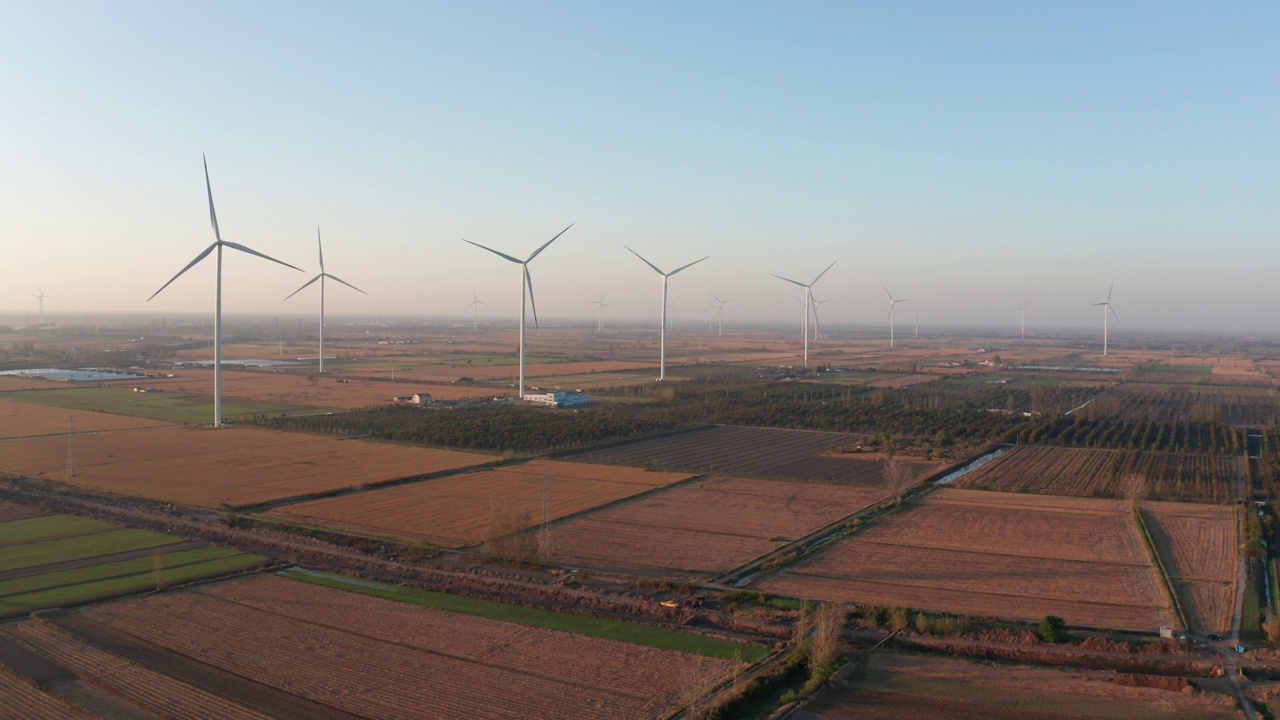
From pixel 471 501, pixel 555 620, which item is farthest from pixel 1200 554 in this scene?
pixel 471 501

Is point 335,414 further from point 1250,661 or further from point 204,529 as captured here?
point 1250,661

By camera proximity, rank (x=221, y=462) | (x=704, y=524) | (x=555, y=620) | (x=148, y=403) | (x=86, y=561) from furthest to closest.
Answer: (x=148, y=403)
(x=221, y=462)
(x=704, y=524)
(x=86, y=561)
(x=555, y=620)

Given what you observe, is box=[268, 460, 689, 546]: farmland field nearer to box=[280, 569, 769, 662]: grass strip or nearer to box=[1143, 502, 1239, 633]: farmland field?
box=[280, 569, 769, 662]: grass strip

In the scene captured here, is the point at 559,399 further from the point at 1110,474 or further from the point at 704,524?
the point at 1110,474

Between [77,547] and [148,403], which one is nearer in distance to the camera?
[77,547]

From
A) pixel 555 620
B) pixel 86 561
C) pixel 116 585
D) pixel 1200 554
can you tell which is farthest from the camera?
pixel 1200 554

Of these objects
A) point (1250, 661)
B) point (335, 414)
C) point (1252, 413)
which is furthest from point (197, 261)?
point (1252, 413)

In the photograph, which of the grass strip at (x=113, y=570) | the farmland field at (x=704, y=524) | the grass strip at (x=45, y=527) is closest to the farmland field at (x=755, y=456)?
the farmland field at (x=704, y=524)

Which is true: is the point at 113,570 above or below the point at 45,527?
below
